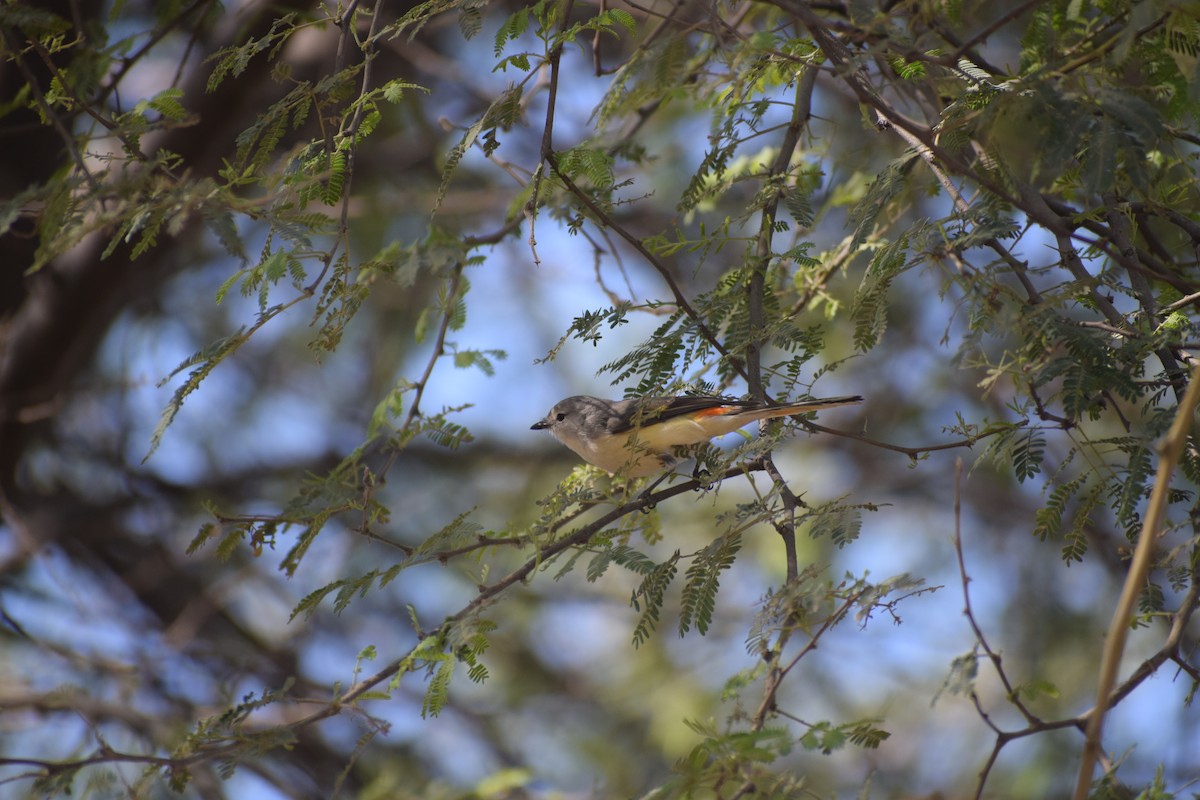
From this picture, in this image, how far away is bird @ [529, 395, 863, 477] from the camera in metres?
3.48

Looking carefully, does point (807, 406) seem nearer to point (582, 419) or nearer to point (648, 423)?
point (648, 423)

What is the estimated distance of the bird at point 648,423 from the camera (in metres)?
3.48

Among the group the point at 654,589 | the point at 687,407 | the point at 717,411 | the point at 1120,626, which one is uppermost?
the point at 717,411

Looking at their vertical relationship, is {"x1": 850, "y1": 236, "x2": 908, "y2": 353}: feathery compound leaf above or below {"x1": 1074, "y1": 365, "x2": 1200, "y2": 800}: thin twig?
above

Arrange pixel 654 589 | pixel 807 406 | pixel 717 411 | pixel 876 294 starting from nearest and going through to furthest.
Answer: pixel 654 589 → pixel 876 294 → pixel 807 406 → pixel 717 411

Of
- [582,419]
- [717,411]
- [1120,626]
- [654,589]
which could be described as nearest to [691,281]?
[717,411]

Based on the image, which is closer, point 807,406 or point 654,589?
point 654,589

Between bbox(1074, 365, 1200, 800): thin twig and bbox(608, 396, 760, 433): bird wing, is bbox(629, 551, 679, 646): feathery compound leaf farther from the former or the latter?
bbox(1074, 365, 1200, 800): thin twig

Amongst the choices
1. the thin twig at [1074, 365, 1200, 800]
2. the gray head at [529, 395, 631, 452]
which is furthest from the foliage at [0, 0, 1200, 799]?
the gray head at [529, 395, 631, 452]

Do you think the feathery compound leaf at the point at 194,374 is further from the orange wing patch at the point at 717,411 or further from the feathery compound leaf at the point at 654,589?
the orange wing patch at the point at 717,411

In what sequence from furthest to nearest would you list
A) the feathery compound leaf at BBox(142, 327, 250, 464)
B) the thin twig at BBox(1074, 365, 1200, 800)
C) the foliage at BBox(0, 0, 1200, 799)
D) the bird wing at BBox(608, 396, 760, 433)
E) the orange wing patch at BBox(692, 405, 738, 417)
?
the orange wing patch at BBox(692, 405, 738, 417) < the bird wing at BBox(608, 396, 760, 433) < the feathery compound leaf at BBox(142, 327, 250, 464) < the foliage at BBox(0, 0, 1200, 799) < the thin twig at BBox(1074, 365, 1200, 800)

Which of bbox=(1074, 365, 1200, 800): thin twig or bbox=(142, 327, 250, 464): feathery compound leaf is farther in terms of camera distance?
bbox=(142, 327, 250, 464): feathery compound leaf

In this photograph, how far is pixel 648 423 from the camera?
399 centimetres

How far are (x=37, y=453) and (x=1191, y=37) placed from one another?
7.66 metres
